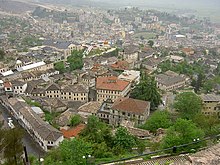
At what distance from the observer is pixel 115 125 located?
16.8 m

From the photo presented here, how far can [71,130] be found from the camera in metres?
14.9

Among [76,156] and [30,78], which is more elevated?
[76,156]

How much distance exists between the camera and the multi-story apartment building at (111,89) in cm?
2022

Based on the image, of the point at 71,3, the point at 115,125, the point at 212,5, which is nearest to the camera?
the point at 115,125

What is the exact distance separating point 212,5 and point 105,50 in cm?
7471

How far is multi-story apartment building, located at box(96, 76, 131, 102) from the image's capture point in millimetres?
20219

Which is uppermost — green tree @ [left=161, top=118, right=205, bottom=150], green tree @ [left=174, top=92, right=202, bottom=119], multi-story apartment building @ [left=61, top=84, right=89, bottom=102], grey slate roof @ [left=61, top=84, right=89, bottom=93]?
green tree @ [left=161, top=118, right=205, bottom=150]

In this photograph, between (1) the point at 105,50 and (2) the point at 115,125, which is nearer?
(2) the point at 115,125

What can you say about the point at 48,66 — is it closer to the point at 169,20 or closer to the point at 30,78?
the point at 30,78

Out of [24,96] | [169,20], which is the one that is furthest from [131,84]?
[169,20]

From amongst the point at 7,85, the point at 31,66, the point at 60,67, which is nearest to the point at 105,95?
the point at 7,85

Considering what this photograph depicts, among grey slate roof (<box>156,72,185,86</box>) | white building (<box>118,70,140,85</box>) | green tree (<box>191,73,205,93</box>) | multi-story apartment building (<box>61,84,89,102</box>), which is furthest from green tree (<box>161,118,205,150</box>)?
green tree (<box>191,73,205,93</box>)

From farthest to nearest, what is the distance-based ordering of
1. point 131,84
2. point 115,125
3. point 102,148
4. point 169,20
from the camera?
point 169,20
point 131,84
point 115,125
point 102,148

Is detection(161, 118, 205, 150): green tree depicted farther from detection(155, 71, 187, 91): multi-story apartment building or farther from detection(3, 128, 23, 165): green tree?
detection(155, 71, 187, 91): multi-story apartment building
